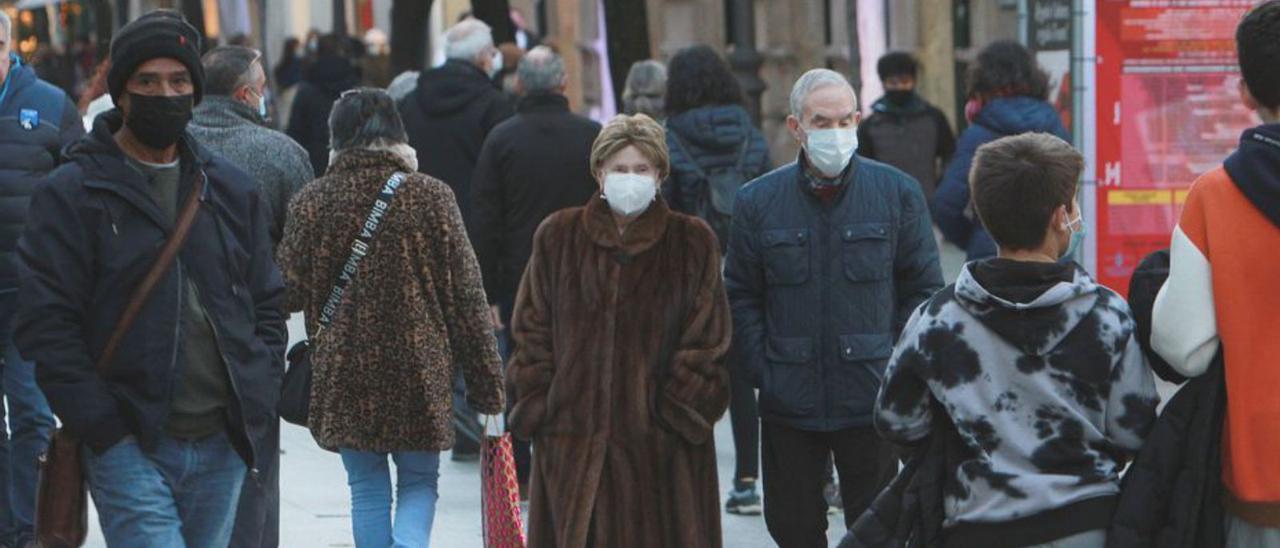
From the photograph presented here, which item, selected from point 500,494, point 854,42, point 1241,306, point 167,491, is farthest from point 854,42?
point 1241,306

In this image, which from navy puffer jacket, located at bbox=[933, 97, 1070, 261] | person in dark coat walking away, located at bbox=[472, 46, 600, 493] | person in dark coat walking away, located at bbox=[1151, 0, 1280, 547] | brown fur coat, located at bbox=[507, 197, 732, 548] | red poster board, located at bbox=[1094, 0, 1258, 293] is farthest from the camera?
red poster board, located at bbox=[1094, 0, 1258, 293]

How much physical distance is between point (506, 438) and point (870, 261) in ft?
4.25

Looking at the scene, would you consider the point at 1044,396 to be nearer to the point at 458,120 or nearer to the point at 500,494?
the point at 500,494

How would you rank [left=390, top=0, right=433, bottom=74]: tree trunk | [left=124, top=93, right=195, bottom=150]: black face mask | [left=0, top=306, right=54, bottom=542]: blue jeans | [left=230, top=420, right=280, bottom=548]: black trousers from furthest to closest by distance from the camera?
[left=390, top=0, right=433, bottom=74]: tree trunk, [left=0, top=306, right=54, bottom=542]: blue jeans, [left=230, top=420, right=280, bottom=548]: black trousers, [left=124, top=93, right=195, bottom=150]: black face mask

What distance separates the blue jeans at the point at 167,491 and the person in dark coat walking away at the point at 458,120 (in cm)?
546

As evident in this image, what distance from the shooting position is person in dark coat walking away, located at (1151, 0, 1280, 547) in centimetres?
505

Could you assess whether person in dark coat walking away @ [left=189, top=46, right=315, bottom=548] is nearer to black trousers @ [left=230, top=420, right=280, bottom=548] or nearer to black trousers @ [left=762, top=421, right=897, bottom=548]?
black trousers @ [left=230, top=420, right=280, bottom=548]

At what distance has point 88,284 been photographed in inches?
232

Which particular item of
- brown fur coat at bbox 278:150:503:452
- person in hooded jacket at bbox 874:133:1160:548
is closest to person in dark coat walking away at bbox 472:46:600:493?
brown fur coat at bbox 278:150:503:452

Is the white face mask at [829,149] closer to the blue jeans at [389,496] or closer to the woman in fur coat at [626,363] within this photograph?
the woman in fur coat at [626,363]

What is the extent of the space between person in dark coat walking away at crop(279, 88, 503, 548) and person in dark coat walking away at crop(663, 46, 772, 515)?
258 cm

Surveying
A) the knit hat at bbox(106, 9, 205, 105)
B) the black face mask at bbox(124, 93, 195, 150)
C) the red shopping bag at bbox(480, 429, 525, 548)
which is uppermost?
the knit hat at bbox(106, 9, 205, 105)

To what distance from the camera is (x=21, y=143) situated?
8.63 m

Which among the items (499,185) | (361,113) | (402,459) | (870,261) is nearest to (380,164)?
(361,113)
